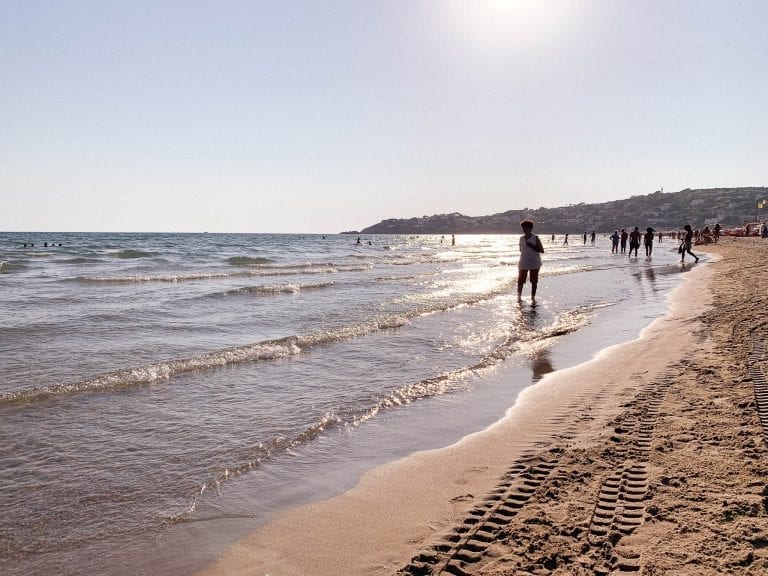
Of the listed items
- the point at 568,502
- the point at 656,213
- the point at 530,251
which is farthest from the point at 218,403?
the point at 656,213

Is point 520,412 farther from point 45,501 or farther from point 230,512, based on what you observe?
point 45,501

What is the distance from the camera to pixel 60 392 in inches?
223

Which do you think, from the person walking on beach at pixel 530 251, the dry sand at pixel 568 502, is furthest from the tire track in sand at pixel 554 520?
the person walking on beach at pixel 530 251

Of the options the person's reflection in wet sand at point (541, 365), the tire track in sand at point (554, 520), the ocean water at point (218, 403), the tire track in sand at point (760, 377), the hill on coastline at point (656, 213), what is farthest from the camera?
the hill on coastline at point (656, 213)

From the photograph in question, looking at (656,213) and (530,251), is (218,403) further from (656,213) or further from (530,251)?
(656,213)

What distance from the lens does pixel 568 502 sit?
2.93 m

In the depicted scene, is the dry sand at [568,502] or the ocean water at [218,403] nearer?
the dry sand at [568,502]

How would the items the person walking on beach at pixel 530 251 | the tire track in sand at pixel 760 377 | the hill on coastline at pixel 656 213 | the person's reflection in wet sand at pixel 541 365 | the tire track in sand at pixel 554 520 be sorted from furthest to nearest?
the hill on coastline at pixel 656 213, the person walking on beach at pixel 530 251, the person's reflection in wet sand at pixel 541 365, the tire track in sand at pixel 760 377, the tire track in sand at pixel 554 520

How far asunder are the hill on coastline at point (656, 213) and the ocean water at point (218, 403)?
427ft

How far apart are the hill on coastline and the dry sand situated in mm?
133851

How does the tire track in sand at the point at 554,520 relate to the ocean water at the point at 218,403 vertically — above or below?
above

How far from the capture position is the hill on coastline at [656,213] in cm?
12825

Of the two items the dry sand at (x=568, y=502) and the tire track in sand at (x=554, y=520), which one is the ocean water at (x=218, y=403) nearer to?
the dry sand at (x=568, y=502)

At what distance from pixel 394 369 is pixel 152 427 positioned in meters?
3.12
